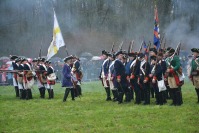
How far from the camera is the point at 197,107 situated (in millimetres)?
12750

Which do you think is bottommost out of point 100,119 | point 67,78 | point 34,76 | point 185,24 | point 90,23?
point 100,119

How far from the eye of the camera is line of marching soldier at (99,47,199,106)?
13.3 m

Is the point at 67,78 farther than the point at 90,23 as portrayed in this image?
No

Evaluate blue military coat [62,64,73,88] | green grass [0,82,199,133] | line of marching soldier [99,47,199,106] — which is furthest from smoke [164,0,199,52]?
green grass [0,82,199,133]

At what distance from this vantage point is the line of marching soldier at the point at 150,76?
13289mm

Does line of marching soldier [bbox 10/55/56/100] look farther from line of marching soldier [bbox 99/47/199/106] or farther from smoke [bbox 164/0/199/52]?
smoke [bbox 164/0/199/52]

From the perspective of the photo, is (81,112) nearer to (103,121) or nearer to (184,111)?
(103,121)

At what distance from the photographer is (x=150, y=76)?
44.6ft

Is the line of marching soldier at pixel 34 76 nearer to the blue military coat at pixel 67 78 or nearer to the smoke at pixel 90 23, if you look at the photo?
the blue military coat at pixel 67 78

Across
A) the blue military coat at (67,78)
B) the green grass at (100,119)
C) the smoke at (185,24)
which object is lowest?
the green grass at (100,119)

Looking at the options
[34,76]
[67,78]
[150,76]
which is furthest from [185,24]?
[150,76]

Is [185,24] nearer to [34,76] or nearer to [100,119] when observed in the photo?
[34,76]

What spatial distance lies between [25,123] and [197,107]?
238 inches

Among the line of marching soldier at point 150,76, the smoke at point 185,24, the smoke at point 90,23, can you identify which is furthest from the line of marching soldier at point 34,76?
the smoke at point 185,24
